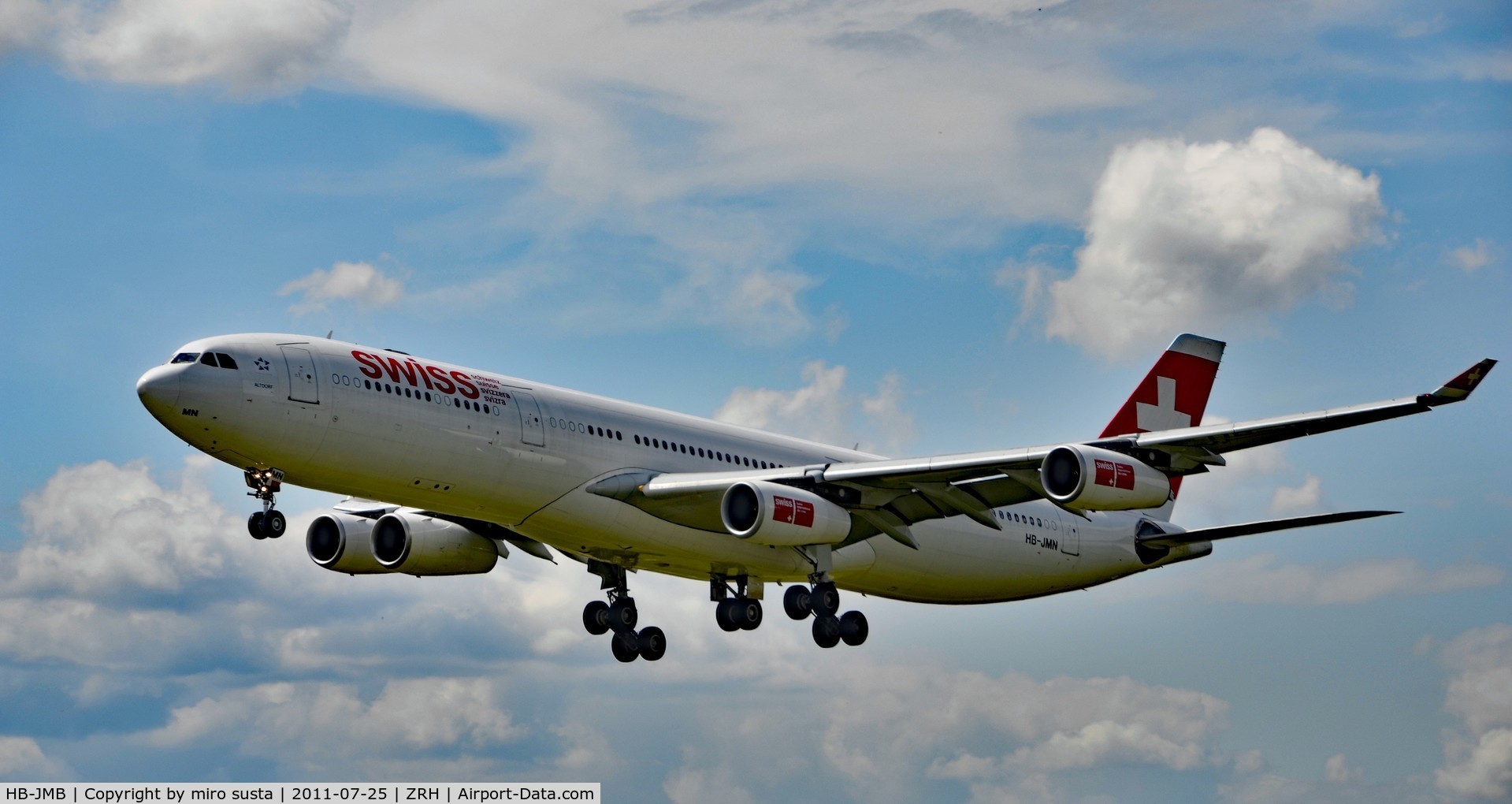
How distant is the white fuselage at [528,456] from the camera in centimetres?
3666

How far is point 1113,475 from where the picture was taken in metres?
38.1

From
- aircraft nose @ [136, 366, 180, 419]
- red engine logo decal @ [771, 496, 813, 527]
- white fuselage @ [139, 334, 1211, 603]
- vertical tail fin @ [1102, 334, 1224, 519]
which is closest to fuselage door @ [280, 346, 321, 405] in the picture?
white fuselage @ [139, 334, 1211, 603]

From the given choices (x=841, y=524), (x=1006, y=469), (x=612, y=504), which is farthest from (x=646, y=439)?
(x=1006, y=469)

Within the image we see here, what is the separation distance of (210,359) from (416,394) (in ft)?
15.9

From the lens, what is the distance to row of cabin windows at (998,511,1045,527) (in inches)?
1989

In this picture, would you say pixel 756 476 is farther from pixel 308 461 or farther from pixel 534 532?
pixel 308 461

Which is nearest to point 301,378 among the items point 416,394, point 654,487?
point 416,394

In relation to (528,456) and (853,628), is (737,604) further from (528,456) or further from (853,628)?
(528,456)

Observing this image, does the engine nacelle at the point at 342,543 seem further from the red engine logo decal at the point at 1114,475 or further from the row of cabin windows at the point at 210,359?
the red engine logo decal at the point at 1114,475

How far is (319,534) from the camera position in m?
48.2

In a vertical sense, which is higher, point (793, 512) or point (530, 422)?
point (530, 422)

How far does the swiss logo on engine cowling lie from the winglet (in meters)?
7.23

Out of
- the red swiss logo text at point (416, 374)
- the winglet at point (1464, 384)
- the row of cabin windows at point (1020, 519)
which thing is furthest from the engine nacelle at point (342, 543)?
the winglet at point (1464, 384)

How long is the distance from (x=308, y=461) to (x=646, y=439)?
9.91 metres
